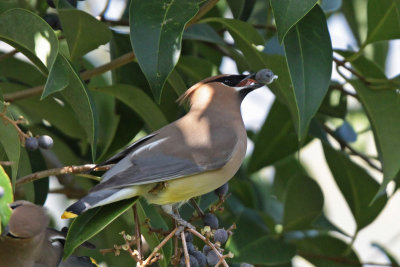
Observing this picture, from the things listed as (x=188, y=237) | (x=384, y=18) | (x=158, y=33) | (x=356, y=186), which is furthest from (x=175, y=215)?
(x=356, y=186)

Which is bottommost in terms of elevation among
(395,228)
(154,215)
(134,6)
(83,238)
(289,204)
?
(395,228)

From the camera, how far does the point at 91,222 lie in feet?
7.61

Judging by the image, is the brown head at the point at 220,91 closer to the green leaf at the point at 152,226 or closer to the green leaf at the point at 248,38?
the green leaf at the point at 248,38

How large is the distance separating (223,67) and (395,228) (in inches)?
146

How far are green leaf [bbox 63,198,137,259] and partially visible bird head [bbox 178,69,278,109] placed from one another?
1.84ft

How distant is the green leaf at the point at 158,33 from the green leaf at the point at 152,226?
0.40 meters

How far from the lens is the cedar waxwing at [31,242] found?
251 cm

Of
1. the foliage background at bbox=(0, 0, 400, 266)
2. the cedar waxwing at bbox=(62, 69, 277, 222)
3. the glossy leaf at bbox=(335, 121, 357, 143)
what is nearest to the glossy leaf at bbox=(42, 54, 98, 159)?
the foliage background at bbox=(0, 0, 400, 266)

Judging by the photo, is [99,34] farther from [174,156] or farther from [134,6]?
[174,156]

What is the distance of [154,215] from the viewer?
274cm

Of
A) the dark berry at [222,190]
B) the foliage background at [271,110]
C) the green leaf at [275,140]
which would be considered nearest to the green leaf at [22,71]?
the foliage background at [271,110]

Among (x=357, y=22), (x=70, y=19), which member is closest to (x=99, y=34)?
(x=70, y=19)

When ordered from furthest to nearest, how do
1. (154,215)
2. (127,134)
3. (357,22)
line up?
(357,22) → (127,134) → (154,215)

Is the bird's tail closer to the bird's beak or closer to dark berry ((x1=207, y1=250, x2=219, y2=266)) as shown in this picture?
dark berry ((x1=207, y1=250, x2=219, y2=266))
